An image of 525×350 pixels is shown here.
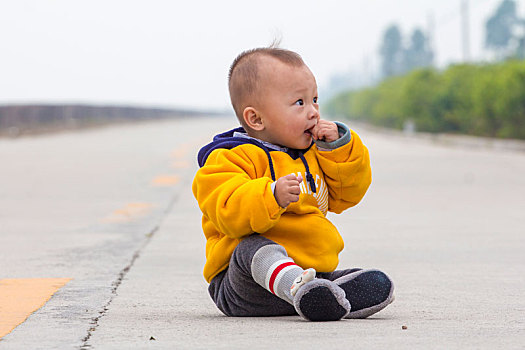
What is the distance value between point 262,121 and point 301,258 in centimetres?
54

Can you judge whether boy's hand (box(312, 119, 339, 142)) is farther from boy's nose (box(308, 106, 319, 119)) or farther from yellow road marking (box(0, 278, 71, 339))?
yellow road marking (box(0, 278, 71, 339))

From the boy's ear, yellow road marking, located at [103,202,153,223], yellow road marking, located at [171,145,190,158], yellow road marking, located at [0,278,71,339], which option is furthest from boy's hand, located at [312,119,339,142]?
yellow road marking, located at [171,145,190,158]

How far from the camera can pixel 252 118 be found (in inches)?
157

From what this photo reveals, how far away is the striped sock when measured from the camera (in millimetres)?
3662

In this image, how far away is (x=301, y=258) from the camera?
3895mm

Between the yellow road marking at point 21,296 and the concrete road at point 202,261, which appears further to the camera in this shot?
the yellow road marking at point 21,296

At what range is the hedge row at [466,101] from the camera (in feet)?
78.3

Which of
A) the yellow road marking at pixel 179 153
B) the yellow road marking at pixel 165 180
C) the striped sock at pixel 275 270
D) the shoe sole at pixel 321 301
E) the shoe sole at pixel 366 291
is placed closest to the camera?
the shoe sole at pixel 321 301

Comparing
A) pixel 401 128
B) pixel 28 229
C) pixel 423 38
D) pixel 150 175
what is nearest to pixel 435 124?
pixel 401 128

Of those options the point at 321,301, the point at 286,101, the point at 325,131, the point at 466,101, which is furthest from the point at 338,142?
the point at 466,101

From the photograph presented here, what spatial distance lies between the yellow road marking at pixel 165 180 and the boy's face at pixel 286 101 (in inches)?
319

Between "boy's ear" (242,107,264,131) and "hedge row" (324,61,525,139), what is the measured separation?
1975cm

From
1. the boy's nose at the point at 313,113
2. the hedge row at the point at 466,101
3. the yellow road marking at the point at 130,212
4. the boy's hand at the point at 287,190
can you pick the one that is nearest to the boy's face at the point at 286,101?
the boy's nose at the point at 313,113

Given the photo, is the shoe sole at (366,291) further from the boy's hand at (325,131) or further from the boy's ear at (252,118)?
the boy's ear at (252,118)
